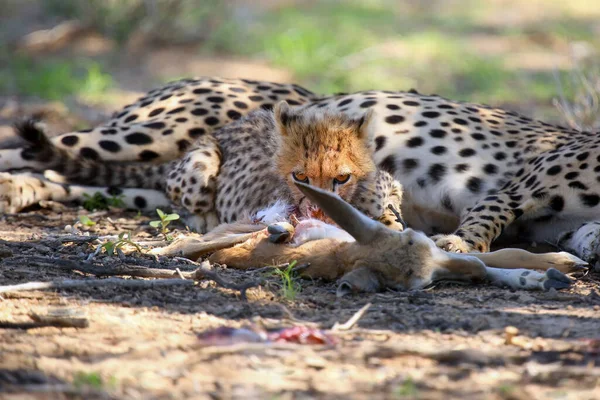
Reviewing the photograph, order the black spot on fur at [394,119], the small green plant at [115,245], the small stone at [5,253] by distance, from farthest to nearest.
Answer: the black spot on fur at [394,119], the small green plant at [115,245], the small stone at [5,253]

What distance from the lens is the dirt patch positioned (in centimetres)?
239

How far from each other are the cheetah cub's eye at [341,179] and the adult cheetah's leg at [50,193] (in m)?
1.96

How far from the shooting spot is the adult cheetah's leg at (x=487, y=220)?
4395 millimetres

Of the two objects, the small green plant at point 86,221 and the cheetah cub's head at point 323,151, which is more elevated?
the cheetah cub's head at point 323,151

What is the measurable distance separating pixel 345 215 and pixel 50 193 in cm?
294

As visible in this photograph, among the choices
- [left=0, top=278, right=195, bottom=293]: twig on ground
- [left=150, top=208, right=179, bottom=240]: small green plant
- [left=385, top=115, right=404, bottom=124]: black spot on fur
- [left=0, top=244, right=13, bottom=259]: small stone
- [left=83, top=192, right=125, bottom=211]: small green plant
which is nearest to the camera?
[left=0, top=278, right=195, bottom=293]: twig on ground

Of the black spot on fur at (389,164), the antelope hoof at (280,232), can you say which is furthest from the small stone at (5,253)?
the black spot on fur at (389,164)

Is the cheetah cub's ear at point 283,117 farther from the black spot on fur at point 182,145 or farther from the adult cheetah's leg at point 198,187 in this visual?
the black spot on fur at point 182,145

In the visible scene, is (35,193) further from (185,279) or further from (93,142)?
(185,279)

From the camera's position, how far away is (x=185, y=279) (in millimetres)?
3477

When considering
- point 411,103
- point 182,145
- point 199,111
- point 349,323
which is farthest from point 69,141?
point 349,323

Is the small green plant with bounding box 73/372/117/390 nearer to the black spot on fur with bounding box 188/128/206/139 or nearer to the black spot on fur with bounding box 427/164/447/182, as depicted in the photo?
the black spot on fur with bounding box 427/164/447/182

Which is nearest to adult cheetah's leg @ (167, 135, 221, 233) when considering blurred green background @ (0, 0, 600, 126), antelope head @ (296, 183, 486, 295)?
antelope head @ (296, 183, 486, 295)

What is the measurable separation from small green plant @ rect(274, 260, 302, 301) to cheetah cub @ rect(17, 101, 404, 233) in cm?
43
